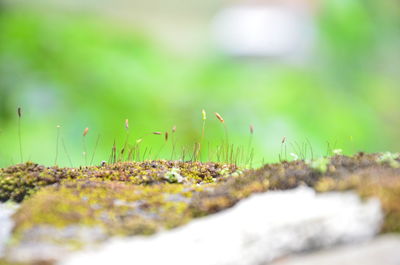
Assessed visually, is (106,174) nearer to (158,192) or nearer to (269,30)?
(158,192)

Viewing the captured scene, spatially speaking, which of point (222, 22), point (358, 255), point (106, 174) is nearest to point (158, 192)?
point (106, 174)

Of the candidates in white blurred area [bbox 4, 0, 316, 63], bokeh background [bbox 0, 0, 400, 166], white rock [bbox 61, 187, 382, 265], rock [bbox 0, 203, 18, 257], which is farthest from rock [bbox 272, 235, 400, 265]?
white blurred area [bbox 4, 0, 316, 63]

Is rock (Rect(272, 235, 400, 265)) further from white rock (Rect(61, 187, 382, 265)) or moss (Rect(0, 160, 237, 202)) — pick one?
moss (Rect(0, 160, 237, 202))

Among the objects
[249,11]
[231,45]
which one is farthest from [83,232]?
[249,11]

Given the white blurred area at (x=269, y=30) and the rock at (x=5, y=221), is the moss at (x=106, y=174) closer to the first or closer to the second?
the rock at (x=5, y=221)

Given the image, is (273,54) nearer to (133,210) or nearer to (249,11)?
(249,11)

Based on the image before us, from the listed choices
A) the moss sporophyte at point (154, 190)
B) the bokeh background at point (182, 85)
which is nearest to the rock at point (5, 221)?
the moss sporophyte at point (154, 190)
